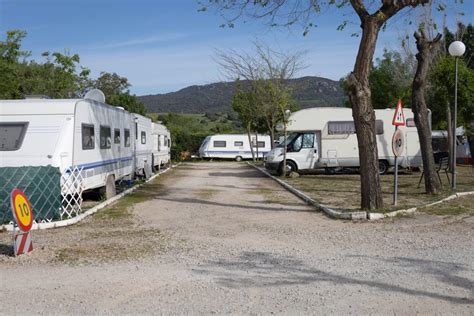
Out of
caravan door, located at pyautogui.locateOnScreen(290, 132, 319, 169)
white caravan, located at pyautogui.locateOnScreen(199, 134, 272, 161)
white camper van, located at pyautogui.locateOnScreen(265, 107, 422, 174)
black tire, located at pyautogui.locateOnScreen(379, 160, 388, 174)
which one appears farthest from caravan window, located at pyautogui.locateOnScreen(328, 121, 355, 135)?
white caravan, located at pyautogui.locateOnScreen(199, 134, 272, 161)

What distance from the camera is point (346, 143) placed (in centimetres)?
2178

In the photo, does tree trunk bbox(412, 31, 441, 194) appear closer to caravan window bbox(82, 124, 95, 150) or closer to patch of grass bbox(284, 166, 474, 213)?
patch of grass bbox(284, 166, 474, 213)

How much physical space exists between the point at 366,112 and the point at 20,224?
652 centimetres

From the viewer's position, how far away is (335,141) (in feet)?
71.4

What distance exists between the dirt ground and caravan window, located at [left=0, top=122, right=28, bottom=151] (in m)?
2.22

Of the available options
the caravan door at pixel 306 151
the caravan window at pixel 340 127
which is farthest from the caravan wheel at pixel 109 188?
the caravan window at pixel 340 127

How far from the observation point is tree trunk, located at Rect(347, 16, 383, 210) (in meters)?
10.3

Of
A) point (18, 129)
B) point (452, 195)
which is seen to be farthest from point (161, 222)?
point (452, 195)

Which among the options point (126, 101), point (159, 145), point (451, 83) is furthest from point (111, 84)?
point (451, 83)

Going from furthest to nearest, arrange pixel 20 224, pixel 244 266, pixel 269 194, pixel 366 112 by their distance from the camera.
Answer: pixel 269 194 < pixel 366 112 < pixel 20 224 < pixel 244 266

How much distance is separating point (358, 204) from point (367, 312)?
718 centimetres

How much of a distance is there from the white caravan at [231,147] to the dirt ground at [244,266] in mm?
31046

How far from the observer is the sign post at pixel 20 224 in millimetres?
6969

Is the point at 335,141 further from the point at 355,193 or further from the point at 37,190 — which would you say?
the point at 37,190
